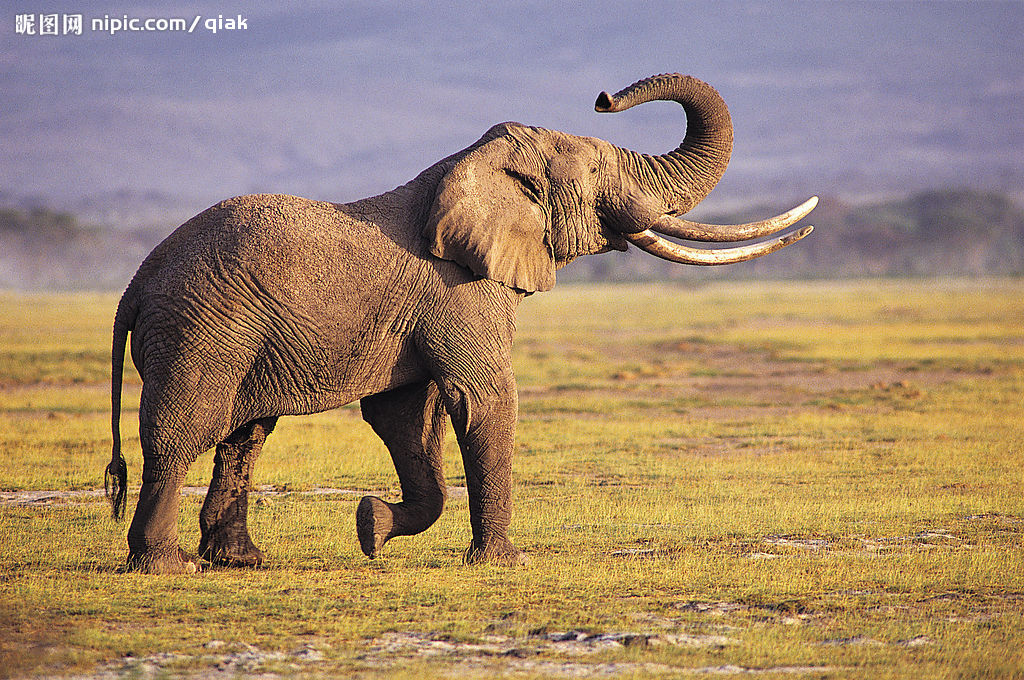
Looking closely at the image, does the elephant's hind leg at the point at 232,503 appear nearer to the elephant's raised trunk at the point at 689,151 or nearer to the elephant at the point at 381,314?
the elephant at the point at 381,314

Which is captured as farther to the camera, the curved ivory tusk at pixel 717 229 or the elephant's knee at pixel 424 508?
the curved ivory tusk at pixel 717 229

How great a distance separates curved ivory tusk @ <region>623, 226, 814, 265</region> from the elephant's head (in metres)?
0.01

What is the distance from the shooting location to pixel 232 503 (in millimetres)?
9719

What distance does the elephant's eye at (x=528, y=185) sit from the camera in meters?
9.52

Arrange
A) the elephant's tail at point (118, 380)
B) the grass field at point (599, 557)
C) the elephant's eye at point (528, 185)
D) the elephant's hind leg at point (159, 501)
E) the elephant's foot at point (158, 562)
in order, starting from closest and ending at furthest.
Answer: the grass field at point (599, 557)
the elephant's hind leg at point (159, 501)
the elephant's foot at point (158, 562)
the elephant's tail at point (118, 380)
the elephant's eye at point (528, 185)

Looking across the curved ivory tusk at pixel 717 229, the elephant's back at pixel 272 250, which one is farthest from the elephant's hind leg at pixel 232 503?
the curved ivory tusk at pixel 717 229

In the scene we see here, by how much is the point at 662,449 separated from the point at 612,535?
5.85m

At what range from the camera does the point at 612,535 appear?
10.8 metres

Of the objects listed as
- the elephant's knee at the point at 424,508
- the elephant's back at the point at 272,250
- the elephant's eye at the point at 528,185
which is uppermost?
the elephant's eye at the point at 528,185

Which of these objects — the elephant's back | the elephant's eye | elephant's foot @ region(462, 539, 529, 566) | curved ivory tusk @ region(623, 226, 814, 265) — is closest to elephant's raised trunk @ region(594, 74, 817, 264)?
curved ivory tusk @ region(623, 226, 814, 265)

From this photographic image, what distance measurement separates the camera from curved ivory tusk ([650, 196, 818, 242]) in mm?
9930

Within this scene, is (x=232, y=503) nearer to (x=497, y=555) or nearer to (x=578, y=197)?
(x=497, y=555)

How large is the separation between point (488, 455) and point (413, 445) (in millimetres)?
729

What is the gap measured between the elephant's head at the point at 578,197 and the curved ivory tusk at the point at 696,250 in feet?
0.04
